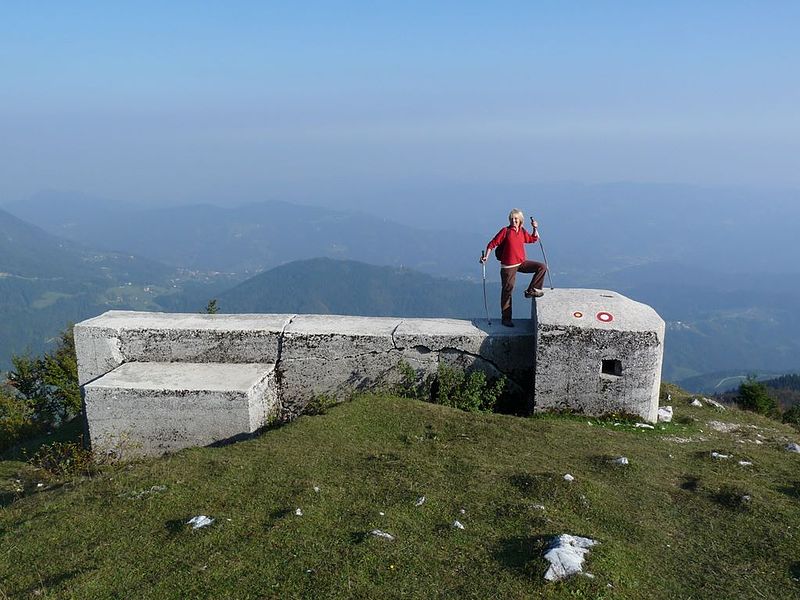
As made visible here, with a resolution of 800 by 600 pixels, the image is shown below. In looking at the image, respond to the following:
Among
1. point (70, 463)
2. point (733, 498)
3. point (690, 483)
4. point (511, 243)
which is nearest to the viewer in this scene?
point (733, 498)

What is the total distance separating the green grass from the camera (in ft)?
17.5

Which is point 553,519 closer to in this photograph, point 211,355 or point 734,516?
point 734,516

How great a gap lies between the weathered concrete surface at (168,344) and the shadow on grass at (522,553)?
20.8ft

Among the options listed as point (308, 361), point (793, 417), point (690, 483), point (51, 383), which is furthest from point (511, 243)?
point (51, 383)

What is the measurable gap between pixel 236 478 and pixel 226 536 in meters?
1.54

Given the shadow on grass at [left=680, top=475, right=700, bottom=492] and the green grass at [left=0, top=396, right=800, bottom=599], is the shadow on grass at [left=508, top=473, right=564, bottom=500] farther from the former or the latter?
the shadow on grass at [left=680, top=475, right=700, bottom=492]

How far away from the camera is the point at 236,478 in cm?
754

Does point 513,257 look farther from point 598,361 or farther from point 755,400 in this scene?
point 755,400

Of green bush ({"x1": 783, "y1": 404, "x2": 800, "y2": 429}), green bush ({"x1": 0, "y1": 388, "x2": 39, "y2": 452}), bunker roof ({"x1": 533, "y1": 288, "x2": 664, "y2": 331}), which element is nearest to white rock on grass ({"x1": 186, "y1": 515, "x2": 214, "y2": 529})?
bunker roof ({"x1": 533, "y1": 288, "x2": 664, "y2": 331})

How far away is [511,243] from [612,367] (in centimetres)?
276

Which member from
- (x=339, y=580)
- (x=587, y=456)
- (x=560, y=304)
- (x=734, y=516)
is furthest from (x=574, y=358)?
(x=339, y=580)

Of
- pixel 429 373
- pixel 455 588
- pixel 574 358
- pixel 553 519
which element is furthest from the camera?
pixel 429 373

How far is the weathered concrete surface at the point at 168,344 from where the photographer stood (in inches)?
445

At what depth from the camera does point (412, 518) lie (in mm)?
6410
